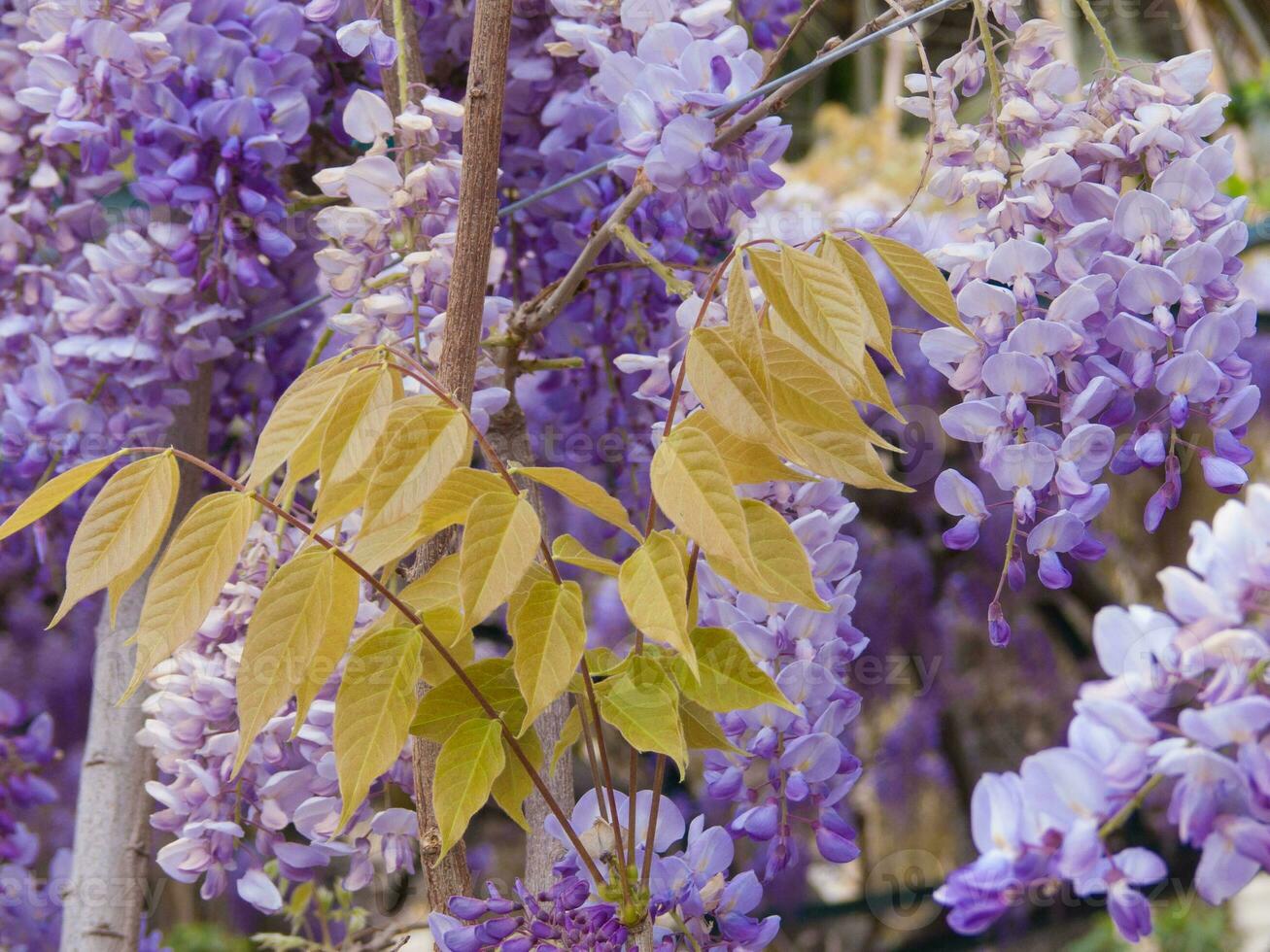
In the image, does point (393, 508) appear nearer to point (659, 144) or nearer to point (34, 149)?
point (659, 144)

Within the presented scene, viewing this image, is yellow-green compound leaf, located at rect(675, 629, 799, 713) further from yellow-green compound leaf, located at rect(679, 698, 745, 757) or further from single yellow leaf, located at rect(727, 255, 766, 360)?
single yellow leaf, located at rect(727, 255, 766, 360)

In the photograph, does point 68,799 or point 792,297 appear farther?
point 68,799

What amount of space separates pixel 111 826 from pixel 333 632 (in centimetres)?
53

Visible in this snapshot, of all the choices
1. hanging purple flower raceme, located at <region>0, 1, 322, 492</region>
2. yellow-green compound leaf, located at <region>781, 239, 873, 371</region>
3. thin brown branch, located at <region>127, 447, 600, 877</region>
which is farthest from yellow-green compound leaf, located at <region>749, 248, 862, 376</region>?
hanging purple flower raceme, located at <region>0, 1, 322, 492</region>

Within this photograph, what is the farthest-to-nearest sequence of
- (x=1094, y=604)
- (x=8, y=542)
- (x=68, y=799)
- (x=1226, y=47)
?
(x=1226, y=47)
(x=1094, y=604)
(x=68, y=799)
(x=8, y=542)

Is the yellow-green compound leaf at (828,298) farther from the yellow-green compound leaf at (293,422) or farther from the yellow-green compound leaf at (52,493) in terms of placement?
the yellow-green compound leaf at (52,493)

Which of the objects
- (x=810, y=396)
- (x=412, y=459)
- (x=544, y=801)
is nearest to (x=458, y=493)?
(x=412, y=459)

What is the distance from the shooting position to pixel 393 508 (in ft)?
1.59

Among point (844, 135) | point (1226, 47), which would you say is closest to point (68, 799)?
point (844, 135)

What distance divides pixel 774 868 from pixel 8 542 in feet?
2.58

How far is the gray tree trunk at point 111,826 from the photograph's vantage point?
943mm

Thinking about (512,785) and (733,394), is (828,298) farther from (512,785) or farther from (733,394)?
(512,785)

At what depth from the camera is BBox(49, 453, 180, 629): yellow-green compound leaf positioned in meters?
0.51

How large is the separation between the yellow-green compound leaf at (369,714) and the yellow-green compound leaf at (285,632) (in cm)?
2
